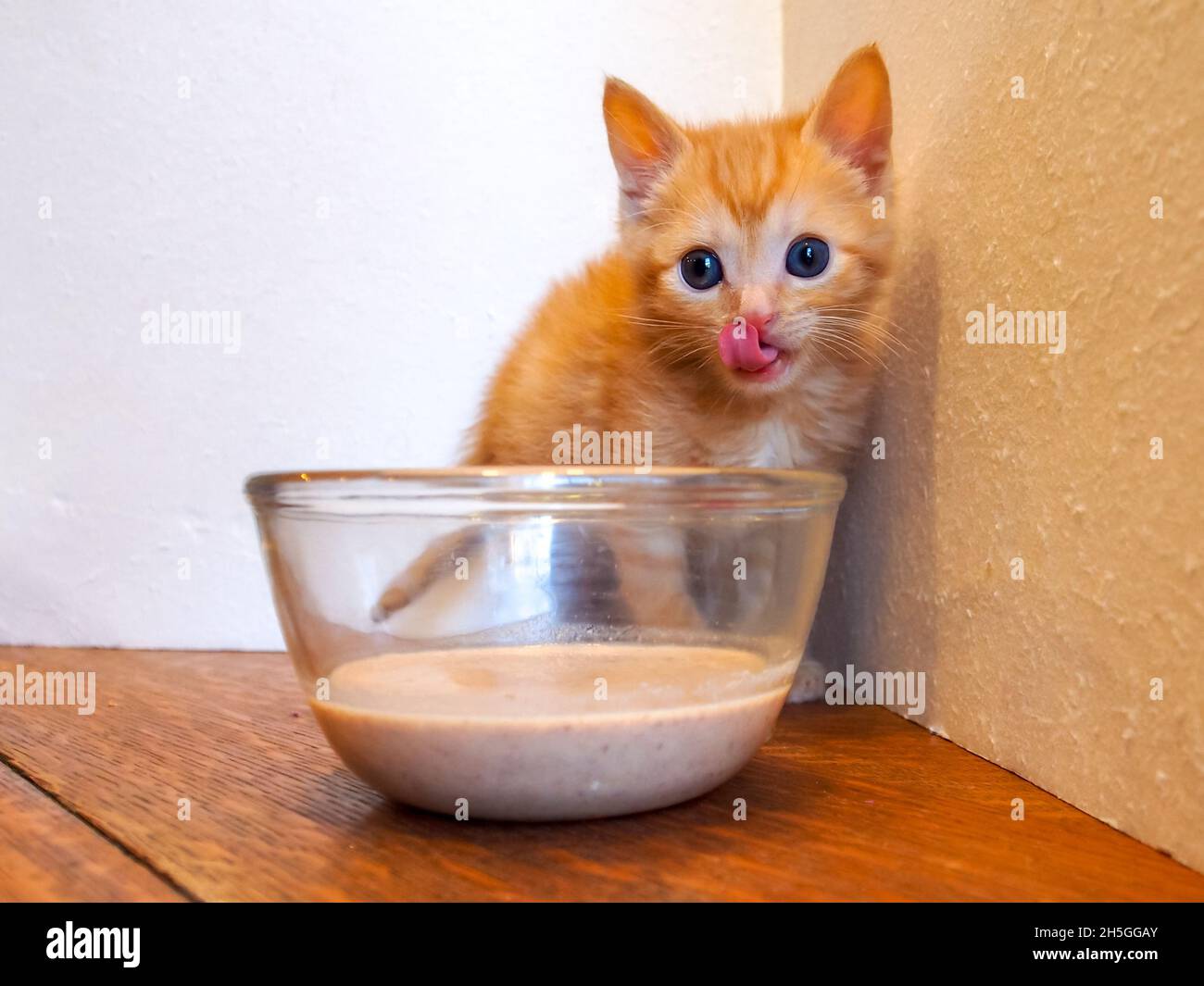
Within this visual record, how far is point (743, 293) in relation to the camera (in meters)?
1.02

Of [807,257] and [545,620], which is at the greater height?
[807,257]

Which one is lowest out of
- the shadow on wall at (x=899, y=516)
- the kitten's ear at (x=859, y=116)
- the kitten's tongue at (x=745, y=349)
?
the shadow on wall at (x=899, y=516)

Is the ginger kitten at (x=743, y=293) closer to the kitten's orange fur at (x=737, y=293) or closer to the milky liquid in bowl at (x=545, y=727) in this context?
the kitten's orange fur at (x=737, y=293)

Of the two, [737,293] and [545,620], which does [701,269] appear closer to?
→ [737,293]

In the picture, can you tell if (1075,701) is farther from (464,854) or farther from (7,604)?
(7,604)

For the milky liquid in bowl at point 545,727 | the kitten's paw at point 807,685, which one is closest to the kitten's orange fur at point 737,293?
the kitten's paw at point 807,685

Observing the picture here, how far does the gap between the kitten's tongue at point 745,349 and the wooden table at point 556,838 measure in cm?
35

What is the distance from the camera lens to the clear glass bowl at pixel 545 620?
0.69 metres

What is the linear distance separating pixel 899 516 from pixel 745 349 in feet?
0.80

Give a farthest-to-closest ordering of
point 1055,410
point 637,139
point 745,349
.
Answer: point 637,139
point 745,349
point 1055,410

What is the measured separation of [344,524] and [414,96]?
1.02 metres

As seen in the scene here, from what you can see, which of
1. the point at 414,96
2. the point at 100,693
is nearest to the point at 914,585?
the point at 100,693

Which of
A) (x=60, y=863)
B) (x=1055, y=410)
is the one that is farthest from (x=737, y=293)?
(x=60, y=863)

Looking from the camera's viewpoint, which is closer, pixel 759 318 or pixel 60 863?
pixel 60 863
